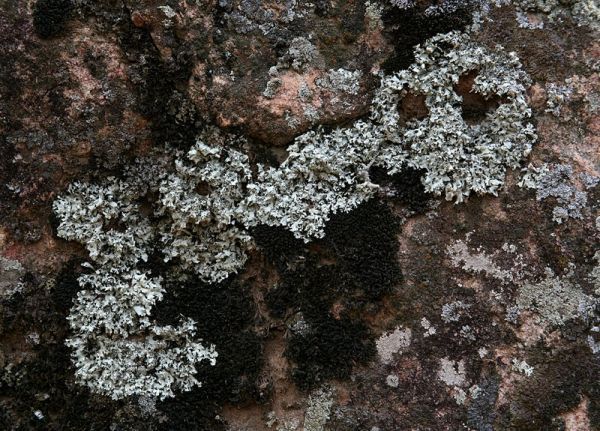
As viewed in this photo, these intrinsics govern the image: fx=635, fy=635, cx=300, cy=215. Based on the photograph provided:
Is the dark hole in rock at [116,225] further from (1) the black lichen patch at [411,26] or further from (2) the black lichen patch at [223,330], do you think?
(1) the black lichen patch at [411,26]

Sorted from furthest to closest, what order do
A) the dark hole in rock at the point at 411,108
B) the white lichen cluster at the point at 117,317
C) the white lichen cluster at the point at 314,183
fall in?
the dark hole in rock at the point at 411,108
the white lichen cluster at the point at 314,183
the white lichen cluster at the point at 117,317

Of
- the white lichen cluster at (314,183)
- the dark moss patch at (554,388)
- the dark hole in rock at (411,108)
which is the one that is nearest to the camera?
the dark moss patch at (554,388)

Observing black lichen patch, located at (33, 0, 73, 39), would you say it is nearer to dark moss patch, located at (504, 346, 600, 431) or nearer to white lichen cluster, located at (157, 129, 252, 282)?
white lichen cluster, located at (157, 129, 252, 282)

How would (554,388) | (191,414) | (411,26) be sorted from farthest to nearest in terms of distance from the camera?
1. (411,26)
2. (191,414)
3. (554,388)

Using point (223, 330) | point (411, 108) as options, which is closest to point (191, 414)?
point (223, 330)

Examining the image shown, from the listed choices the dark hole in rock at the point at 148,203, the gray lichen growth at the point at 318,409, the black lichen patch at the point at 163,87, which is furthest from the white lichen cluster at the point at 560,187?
the dark hole in rock at the point at 148,203

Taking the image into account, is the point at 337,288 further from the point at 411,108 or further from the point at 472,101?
the point at 472,101

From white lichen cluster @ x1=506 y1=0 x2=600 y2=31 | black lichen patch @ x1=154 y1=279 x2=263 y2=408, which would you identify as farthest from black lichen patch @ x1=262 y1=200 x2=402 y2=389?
white lichen cluster @ x1=506 y1=0 x2=600 y2=31

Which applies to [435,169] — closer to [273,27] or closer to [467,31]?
[467,31]
